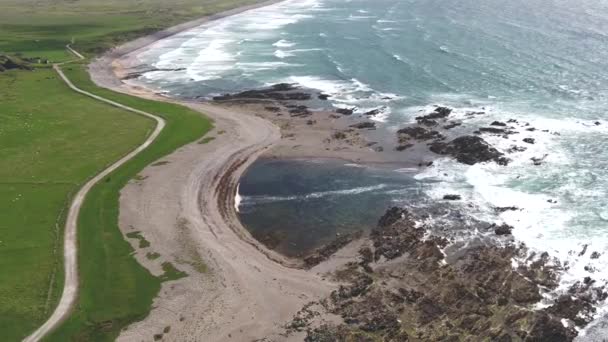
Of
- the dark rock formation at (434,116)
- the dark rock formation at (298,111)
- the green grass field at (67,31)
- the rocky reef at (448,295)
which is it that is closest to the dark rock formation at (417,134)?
the dark rock formation at (434,116)

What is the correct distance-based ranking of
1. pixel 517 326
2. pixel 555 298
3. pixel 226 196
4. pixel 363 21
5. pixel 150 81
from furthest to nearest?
pixel 363 21 < pixel 150 81 < pixel 226 196 < pixel 555 298 < pixel 517 326

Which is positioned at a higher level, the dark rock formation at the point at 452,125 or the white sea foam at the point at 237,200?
the dark rock formation at the point at 452,125

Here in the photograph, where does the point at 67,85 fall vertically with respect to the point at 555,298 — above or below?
above

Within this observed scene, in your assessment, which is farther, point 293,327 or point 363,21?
point 363,21

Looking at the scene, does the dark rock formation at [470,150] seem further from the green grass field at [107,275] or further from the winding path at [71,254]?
the winding path at [71,254]

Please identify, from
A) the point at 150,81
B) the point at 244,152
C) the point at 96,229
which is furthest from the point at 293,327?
the point at 150,81

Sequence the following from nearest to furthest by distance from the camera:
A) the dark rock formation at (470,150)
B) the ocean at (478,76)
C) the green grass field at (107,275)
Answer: the green grass field at (107,275), the ocean at (478,76), the dark rock formation at (470,150)

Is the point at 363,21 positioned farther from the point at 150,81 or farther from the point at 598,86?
the point at 598,86

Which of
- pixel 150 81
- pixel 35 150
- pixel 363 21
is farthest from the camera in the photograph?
pixel 363 21

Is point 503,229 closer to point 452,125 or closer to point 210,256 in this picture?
point 210,256
